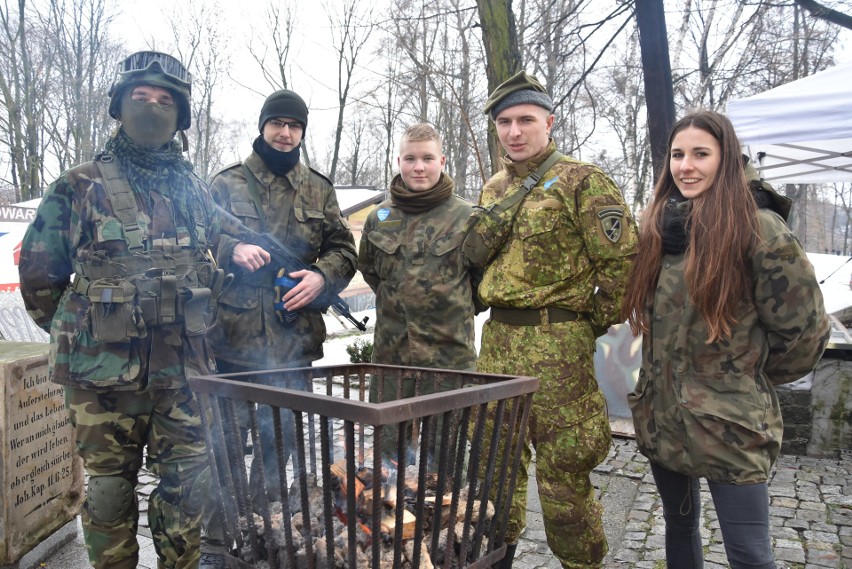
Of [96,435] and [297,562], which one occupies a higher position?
[96,435]

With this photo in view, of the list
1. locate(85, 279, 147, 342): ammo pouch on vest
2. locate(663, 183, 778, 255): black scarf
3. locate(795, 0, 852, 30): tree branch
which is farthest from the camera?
locate(795, 0, 852, 30): tree branch

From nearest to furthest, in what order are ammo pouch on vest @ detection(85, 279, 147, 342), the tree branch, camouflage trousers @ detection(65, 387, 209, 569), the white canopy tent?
ammo pouch on vest @ detection(85, 279, 147, 342), camouflage trousers @ detection(65, 387, 209, 569), the white canopy tent, the tree branch

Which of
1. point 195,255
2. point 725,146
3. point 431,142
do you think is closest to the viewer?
point 725,146

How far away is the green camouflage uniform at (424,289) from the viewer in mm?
3312

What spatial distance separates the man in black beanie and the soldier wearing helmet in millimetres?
469

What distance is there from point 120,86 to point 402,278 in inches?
62.3

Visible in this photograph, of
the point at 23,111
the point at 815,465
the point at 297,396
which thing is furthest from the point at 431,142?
the point at 23,111

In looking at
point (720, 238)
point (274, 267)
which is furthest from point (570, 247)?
point (274, 267)

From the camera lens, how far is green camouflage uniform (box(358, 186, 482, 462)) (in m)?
3.31

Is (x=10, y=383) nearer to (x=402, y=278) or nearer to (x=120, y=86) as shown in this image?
(x=120, y=86)

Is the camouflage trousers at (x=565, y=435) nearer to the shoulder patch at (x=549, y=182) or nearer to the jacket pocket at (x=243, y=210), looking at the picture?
the shoulder patch at (x=549, y=182)

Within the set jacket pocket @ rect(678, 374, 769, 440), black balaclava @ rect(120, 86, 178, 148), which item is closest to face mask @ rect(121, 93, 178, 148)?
black balaclava @ rect(120, 86, 178, 148)

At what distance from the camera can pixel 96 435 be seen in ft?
8.02

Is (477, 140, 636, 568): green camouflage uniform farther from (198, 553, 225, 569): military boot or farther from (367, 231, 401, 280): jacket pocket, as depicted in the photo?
(198, 553, 225, 569): military boot
